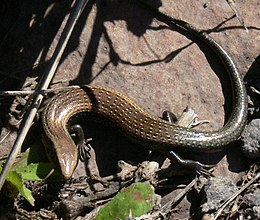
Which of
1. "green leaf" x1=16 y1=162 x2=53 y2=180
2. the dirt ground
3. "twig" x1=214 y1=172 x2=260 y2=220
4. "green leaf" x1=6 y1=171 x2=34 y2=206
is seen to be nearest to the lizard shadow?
the dirt ground

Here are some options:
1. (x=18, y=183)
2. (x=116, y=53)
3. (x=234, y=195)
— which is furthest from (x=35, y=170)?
(x=234, y=195)

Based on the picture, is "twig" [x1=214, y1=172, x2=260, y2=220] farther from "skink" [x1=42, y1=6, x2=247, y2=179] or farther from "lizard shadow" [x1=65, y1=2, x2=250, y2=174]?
"lizard shadow" [x1=65, y1=2, x2=250, y2=174]

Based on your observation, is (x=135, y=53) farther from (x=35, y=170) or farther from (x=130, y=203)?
(x=130, y=203)

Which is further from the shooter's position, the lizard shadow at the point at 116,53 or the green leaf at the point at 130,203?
the lizard shadow at the point at 116,53

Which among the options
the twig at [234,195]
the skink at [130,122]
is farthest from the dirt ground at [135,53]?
the twig at [234,195]

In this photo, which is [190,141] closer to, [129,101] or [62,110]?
[129,101]

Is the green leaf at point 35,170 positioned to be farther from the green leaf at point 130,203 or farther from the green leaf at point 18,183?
the green leaf at point 130,203
